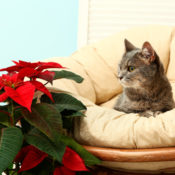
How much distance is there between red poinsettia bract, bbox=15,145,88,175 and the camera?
96cm

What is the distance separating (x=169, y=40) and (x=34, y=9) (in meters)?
1.20

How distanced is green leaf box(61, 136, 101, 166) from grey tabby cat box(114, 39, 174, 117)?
41 centimetres

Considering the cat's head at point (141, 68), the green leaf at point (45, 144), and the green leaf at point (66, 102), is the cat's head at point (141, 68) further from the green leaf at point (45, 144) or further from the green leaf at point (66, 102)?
the green leaf at point (45, 144)

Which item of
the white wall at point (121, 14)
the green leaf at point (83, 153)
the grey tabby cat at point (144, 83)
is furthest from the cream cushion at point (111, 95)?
the white wall at point (121, 14)

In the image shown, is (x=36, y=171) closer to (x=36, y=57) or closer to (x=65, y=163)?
(x=65, y=163)

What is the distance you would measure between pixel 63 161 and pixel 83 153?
79 millimetres

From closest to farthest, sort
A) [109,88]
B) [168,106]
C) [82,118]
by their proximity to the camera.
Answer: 1. [82,118]
2. [168,106]
3. [109,88]

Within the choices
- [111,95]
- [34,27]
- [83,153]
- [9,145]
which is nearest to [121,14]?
[34,27]

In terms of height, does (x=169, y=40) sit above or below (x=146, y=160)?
above

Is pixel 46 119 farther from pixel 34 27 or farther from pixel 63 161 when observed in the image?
pixel 34 27

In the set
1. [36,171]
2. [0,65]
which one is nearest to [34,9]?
[0,65]

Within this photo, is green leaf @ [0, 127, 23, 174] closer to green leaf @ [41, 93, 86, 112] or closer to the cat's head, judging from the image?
green leaf @ [41, 93, 86, 112]

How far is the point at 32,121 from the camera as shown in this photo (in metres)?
0.89

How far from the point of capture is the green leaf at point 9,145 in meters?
0.79
